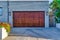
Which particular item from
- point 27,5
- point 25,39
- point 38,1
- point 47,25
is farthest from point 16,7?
point 25,39

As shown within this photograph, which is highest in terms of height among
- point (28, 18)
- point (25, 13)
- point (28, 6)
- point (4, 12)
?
point (28, 6)

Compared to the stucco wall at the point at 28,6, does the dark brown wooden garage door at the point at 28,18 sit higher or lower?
lower

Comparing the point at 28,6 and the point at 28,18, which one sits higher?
the point at 28,6

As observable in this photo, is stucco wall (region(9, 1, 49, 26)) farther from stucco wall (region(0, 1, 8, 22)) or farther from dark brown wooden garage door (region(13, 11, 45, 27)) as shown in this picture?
stucco wall (region(0, 1, 8, 22))

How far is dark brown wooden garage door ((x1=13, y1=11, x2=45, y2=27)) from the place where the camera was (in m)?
28.4

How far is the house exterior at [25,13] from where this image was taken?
28.2 meters

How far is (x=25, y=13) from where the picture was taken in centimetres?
2861

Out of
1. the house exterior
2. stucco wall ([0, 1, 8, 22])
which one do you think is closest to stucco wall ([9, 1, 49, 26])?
Result: the house exterior

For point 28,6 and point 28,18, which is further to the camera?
point 28,18

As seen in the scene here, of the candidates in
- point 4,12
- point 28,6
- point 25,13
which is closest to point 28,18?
point 25,13

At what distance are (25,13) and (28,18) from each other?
2.90ft

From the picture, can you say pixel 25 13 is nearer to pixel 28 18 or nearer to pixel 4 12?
pixel 28 18

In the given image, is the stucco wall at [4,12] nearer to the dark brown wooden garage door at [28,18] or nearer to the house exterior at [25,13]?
the house exterior at [25,13]

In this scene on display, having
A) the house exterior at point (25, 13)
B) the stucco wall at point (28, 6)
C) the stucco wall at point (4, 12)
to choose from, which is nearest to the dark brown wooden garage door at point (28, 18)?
the house exterior at point (25, 13)
